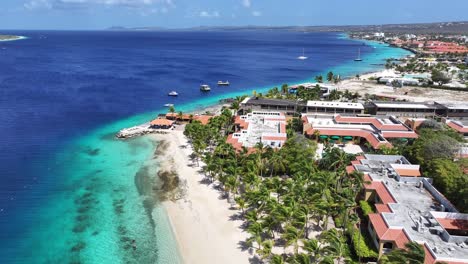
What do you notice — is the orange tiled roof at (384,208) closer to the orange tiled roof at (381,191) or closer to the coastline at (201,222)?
the orange tiled roof at (381,191)

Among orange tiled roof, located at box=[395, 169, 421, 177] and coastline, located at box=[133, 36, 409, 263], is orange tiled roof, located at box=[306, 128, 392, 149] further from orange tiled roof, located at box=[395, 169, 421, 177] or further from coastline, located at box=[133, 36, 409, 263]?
coastline, located at box=[133, 36, 409, 263]

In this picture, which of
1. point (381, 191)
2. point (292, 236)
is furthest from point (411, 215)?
point (292, 236)

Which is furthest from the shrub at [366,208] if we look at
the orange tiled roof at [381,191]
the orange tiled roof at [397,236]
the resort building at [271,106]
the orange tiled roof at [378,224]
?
the resort building at [271,106]

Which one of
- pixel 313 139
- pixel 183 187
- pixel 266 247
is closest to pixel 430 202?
pixel 266 247

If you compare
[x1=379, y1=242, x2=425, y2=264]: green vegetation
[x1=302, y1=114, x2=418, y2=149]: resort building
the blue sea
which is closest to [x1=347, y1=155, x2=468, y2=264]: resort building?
[x1=379, y1=242, x2=425, y2=264]: green vegetation

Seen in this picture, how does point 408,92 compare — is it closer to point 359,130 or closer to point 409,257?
point 359,130
